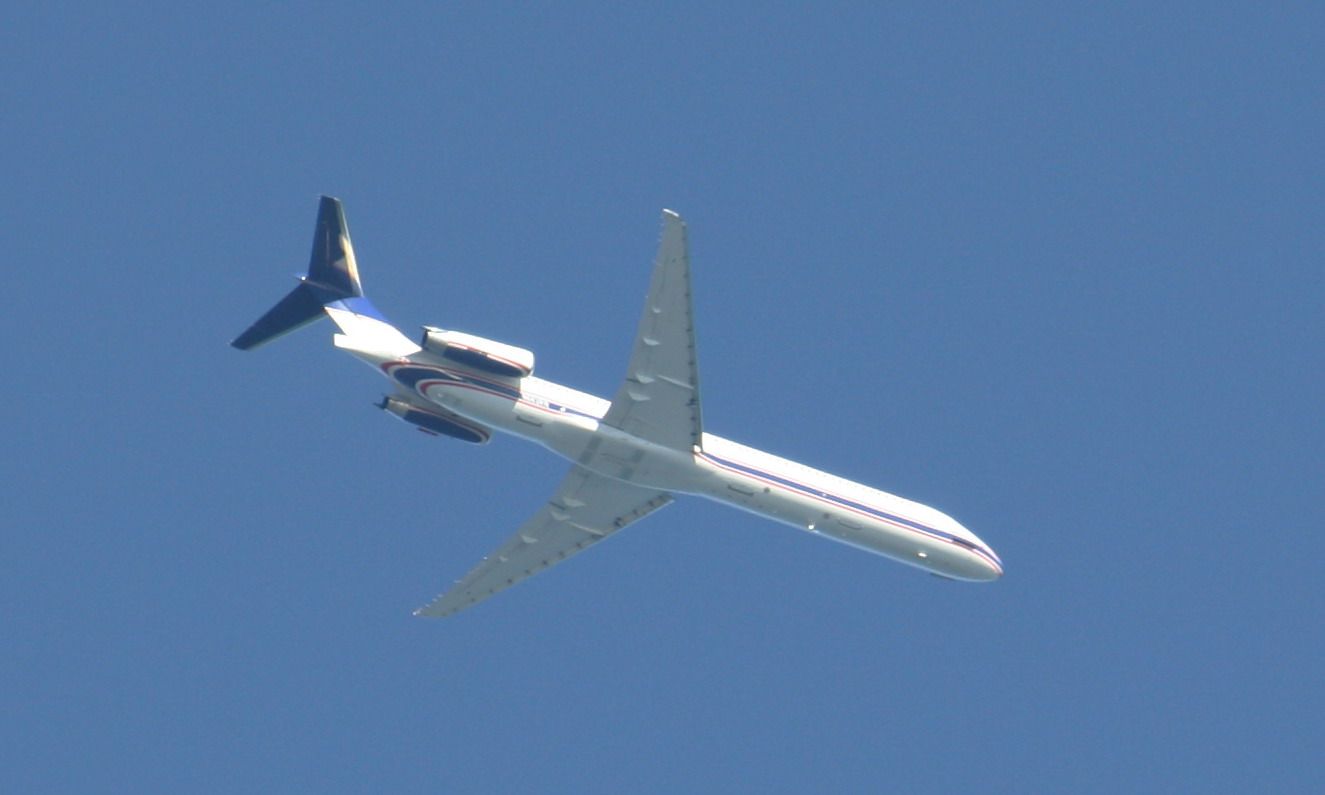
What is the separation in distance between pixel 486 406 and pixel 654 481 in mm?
6351

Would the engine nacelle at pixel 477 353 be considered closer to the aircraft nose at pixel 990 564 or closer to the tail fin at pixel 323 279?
the tail fin at pixel 323 279

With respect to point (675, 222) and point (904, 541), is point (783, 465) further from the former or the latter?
point (675, 222)

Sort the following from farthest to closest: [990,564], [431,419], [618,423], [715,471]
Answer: [990,564], [715,471], [431,419], [618,423]

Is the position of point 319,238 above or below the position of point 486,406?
above

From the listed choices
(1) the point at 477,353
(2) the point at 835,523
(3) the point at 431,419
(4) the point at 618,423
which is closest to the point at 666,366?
(4) the point at 618,423

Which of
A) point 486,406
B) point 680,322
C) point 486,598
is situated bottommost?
point 486,598

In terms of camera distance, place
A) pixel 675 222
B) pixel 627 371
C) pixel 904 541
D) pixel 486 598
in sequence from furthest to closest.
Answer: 1. pixel 486 598
2. pixel 904 541
3. pixel 627 371
4. pixel 675 222

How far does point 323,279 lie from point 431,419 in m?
6.04

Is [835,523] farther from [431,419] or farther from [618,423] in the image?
[431,419]

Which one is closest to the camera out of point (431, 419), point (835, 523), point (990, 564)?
point (431, 419)

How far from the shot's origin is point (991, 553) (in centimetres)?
6206

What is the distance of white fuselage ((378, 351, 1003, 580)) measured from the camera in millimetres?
57438

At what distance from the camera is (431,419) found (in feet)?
191

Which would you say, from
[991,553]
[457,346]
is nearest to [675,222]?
[457,346]
